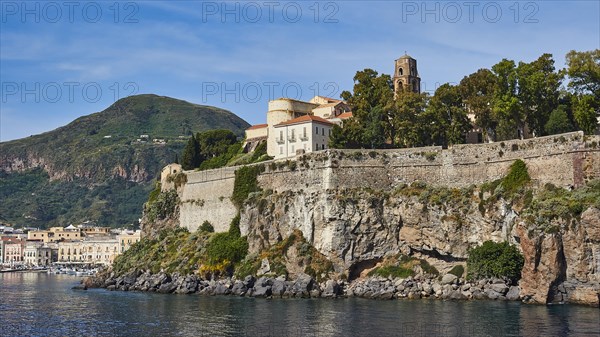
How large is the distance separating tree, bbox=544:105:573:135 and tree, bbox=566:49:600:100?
2.11 meters

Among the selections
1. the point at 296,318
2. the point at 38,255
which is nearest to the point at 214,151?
the point at 296,318

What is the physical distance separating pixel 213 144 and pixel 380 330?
48503 millimetres

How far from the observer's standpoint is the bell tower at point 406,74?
222 feet

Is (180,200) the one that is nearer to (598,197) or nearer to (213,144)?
(213,144)

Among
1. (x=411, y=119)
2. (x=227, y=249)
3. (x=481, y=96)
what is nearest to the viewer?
(x=481, y=96)

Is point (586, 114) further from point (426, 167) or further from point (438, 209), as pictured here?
point (438, 209)

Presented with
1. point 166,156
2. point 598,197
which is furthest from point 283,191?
point 166,156

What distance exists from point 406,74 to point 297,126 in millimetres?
10923

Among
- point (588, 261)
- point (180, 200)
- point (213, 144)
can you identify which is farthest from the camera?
point (213, 144)

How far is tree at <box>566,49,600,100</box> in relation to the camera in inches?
2030

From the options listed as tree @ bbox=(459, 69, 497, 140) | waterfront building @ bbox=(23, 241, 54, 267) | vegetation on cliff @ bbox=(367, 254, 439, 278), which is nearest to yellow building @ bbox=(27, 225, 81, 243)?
waterfront building @ bbox=(23, 241, 54, 267)

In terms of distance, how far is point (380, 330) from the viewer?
34.1m

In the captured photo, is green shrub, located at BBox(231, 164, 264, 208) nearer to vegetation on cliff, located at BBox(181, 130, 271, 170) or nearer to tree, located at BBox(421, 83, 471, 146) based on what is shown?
vegetation on cliff, located at BBox(181, 130, 271, 170)

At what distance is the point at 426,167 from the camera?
5372cm
